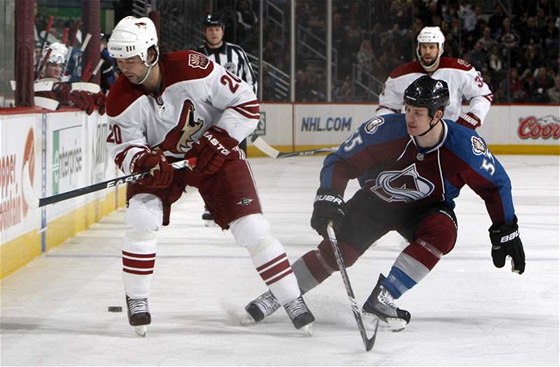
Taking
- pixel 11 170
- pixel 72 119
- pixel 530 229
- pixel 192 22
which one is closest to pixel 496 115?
pixel 192 22

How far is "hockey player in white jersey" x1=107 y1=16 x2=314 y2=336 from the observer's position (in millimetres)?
4254

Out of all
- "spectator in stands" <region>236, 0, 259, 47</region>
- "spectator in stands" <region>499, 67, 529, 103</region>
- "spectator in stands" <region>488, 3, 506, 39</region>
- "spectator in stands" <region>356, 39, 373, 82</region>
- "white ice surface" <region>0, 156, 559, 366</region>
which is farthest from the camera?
"spectator in stands" <region>488, 3, 506, 39</region>

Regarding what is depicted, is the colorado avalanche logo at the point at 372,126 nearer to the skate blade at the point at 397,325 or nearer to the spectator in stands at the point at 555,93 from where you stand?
the skate blade at the point at 397,325

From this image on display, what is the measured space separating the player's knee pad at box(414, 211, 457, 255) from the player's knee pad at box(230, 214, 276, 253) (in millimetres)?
540

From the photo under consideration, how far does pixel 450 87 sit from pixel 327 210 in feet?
9.68

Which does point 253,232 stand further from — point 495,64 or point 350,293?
→ point 495,64

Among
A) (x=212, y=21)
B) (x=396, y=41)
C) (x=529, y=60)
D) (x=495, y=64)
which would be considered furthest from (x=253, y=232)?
(x=529, y=60)

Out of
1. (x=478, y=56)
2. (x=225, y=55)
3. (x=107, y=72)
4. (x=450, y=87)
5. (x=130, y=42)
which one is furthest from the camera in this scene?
(x=478, y=56)

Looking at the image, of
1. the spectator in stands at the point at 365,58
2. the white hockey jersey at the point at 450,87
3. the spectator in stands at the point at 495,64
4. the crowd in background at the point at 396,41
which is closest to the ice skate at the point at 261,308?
the white hockey jersey at the point at 450,87

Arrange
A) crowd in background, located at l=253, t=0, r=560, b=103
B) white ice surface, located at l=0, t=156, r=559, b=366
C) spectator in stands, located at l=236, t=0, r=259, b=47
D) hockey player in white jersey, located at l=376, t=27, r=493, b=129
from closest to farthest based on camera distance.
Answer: white ice surface, located at l=0, t=156, r=559, b=366, hockey player in white jersey, located at l=376, t=27, r=493, b=129, spectator in stands, located at l=236, t=0, r=259, b=47, crowd in background, located at l=253, t=0, r=560, b=103

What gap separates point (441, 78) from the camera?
6.93 m

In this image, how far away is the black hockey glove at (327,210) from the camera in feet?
13.6

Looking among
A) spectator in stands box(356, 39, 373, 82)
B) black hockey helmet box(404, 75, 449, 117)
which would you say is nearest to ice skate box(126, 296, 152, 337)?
black hockey helmet box(404, 75, 449, 117)

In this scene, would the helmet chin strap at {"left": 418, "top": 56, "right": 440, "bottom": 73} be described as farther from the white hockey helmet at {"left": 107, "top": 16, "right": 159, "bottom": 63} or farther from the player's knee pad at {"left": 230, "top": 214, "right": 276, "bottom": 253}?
the white hockey helmet at {"left": 107, "top": 16, "right": 159, "bottom": 63}
